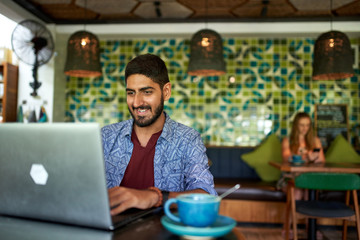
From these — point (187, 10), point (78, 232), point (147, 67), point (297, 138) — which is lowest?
point (78, 232)

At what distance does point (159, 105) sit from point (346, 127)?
13.4ft

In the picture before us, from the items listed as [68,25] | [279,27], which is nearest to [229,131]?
[279,27]

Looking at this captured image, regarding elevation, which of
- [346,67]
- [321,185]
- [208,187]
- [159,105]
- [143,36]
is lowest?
[321,185]

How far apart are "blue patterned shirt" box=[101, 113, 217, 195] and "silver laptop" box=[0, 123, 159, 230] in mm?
551

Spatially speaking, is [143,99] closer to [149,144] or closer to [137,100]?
[137,100]

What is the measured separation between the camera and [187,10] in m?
4.35

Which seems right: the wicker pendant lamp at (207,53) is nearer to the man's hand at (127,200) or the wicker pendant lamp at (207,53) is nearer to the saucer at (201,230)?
the man's hand at (127,200)

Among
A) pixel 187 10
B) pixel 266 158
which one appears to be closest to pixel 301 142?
pixel 266 158

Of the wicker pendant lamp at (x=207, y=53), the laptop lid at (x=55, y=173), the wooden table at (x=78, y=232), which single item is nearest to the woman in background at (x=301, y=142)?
the wicker pendant lamp at (x=207, y=53)

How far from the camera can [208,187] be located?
122 cm

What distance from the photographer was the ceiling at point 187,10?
4.09 meters

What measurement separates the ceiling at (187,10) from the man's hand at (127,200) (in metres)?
3.49

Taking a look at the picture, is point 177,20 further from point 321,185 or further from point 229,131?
point 321,185

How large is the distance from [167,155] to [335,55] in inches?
94.3
